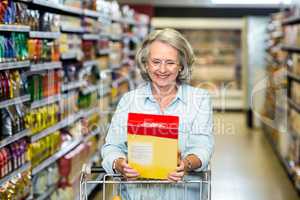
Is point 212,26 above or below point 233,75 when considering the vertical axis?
above

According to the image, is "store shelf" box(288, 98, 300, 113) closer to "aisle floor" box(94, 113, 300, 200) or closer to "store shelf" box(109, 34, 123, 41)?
"aisle floor" box(94, 113, 300, 200)

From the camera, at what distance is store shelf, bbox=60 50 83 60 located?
17.9 ft

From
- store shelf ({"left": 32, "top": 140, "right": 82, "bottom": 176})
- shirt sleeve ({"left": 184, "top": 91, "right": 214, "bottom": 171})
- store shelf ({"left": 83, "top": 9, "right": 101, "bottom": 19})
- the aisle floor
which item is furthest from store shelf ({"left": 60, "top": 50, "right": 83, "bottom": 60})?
shirt sleeve ({"left": 184, "top": 91, "right": 214, "bottom": 171})

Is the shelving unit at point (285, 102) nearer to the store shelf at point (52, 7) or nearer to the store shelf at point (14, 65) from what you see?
the store shelf at point (52, 7)

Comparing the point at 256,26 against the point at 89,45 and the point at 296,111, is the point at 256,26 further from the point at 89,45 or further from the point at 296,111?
the point at 89,45

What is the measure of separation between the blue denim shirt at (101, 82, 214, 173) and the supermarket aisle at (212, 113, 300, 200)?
3.97 metres

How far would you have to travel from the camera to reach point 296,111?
7535mm

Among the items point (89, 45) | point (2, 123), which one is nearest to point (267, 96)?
point (89, 45)

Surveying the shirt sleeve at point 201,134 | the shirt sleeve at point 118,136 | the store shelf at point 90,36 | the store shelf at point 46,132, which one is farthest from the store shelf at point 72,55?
the shirt sleeve at point 201,134

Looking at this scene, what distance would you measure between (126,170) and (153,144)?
173 mm

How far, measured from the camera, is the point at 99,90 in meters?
7.33

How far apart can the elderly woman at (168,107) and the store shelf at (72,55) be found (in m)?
2.89

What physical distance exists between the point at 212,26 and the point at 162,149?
1286 cm

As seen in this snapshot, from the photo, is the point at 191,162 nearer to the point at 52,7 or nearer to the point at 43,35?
the point at 43,35
